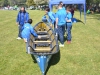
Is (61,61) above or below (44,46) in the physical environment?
below

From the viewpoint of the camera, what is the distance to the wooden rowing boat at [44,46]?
696 cm

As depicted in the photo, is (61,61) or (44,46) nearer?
(61,61)

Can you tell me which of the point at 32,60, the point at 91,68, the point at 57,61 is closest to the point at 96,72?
the point at 91,68

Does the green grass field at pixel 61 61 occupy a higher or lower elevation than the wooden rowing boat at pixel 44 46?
lower

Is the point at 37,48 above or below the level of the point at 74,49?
above

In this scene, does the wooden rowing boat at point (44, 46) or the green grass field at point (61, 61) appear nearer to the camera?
the wooden rowing boat at point (44, 46)

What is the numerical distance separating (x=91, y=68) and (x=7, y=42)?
6.04m

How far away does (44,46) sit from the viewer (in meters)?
9.16

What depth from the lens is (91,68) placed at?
305 inches

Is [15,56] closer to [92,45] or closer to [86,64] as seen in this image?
[86,64]

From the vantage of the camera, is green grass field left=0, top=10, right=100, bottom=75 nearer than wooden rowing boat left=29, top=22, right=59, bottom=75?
No

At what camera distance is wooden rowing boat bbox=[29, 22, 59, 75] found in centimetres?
696

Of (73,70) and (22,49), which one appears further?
(22,49)

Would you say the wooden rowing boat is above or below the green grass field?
above
